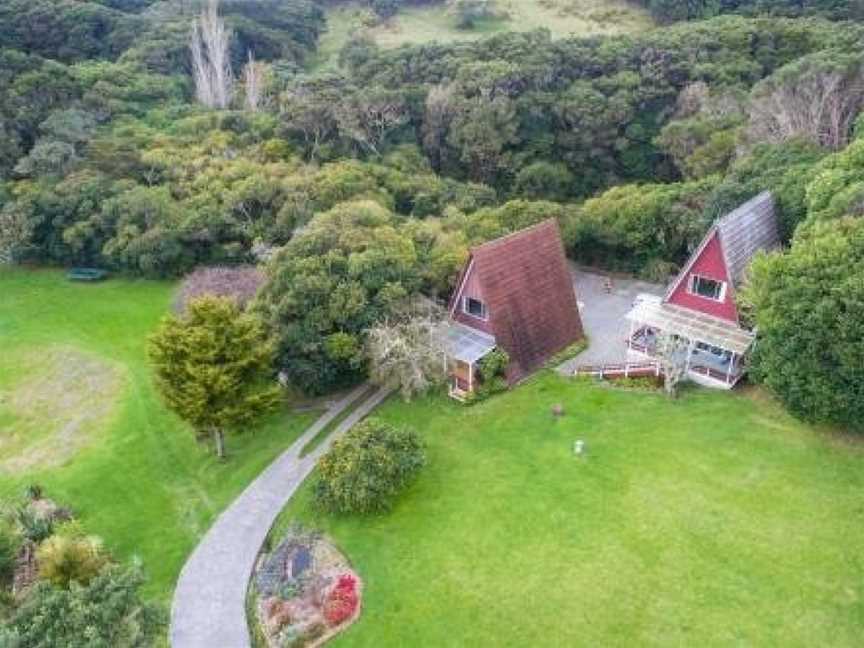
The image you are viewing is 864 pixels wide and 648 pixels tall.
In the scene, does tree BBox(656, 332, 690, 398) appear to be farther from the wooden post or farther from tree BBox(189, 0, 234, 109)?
tree BBox(189, 0, 234, 109)

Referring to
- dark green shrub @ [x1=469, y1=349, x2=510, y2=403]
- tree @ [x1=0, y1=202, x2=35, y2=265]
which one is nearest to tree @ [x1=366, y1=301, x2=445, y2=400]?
dark green shrub @ [x1=469, y1=349, x2=510, y2=403]

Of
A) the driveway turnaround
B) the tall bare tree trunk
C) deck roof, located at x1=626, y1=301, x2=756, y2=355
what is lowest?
the driveway turnaround

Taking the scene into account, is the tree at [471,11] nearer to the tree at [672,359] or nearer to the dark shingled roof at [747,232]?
the dark shingled roof at [747,232]

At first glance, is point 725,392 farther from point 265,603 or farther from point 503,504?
point 265,603

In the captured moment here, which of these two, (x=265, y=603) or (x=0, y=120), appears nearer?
(x=265, y=603)

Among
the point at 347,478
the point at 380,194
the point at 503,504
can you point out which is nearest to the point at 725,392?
the point at 503,504

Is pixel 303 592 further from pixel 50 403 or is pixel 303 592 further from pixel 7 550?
pixel 50 403

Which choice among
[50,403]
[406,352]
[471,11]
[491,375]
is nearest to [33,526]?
[50,403]

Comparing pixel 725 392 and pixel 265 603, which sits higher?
pixel 725 392
